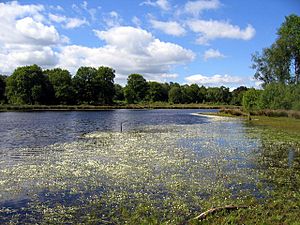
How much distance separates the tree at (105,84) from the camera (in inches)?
6358

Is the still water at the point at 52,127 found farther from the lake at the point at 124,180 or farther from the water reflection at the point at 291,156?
the water reflection at the point at 291,156

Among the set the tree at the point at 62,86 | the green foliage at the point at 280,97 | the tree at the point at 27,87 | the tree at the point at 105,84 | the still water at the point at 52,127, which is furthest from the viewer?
the tree at the point at 105,84

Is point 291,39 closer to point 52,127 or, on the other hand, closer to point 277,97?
point 277,97

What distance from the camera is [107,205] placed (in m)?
14.3

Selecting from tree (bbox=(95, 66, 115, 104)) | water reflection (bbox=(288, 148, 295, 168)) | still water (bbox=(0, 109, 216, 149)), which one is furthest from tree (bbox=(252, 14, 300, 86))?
tree (bbox=(95, 66, 115, 104))

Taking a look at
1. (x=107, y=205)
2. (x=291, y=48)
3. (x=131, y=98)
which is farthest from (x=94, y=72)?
(x=107, y=205)

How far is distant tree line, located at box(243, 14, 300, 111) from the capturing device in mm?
76750

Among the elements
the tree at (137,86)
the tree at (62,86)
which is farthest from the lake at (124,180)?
the tree at (137,86)

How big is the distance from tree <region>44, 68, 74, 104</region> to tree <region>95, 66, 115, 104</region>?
14.0 m

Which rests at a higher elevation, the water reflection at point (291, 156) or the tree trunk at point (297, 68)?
the tree trunk at point (297, 68)

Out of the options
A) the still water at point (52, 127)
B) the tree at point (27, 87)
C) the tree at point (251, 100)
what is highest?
the tree at point (27, 87)

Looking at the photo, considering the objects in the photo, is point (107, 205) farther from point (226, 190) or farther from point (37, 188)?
point (226, 190)

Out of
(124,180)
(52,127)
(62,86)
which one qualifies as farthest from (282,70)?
(62,86)

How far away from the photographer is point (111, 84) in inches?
6594
